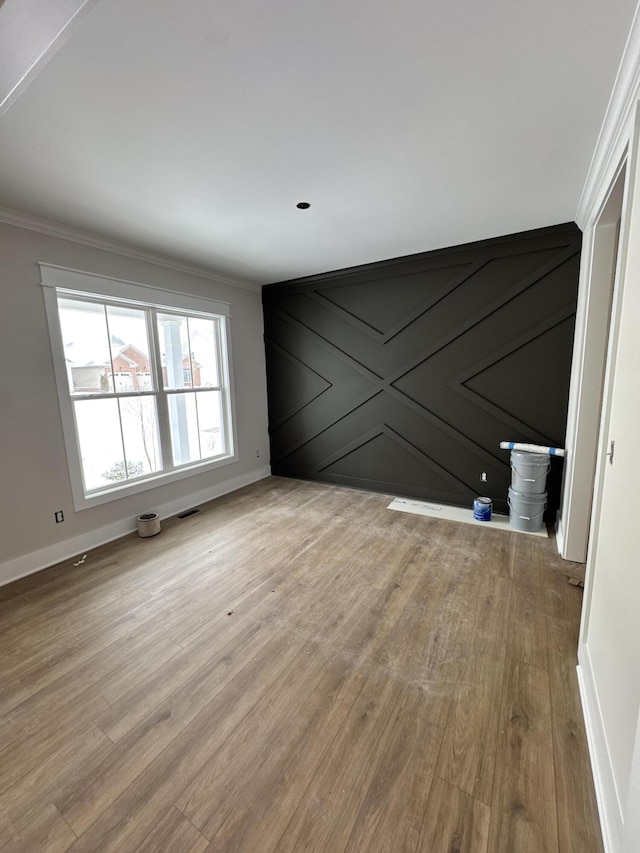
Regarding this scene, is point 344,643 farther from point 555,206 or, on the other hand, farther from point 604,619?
point 555,206

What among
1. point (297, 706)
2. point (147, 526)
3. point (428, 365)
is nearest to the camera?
point (297, 706)

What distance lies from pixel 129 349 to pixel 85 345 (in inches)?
14.8

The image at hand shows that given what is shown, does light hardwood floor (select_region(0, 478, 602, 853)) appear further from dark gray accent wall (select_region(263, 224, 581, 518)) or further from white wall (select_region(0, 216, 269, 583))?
dark gray accent wall (select_region(263, 224, 581, 518))

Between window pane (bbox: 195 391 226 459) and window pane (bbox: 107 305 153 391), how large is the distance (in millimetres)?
715

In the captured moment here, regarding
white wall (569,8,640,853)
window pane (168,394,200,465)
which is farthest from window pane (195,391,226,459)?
white wall (569,8,640,853)

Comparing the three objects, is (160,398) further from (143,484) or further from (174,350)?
(143,484)

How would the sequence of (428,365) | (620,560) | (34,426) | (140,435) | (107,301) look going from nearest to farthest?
(620,560) → (34,426) → (107,301) → (140,435) → (428,365)

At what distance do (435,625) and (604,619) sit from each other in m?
0.87

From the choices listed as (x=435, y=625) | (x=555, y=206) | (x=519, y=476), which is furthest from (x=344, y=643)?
(x=555, y=206)

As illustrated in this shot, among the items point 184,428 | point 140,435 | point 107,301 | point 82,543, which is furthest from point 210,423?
point 82,543

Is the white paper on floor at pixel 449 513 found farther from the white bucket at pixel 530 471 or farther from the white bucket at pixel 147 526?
the white bucket at pixel 147 526

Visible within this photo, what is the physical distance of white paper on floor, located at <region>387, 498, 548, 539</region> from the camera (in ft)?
10.5

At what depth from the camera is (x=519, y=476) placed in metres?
3.04

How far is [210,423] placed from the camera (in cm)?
423
